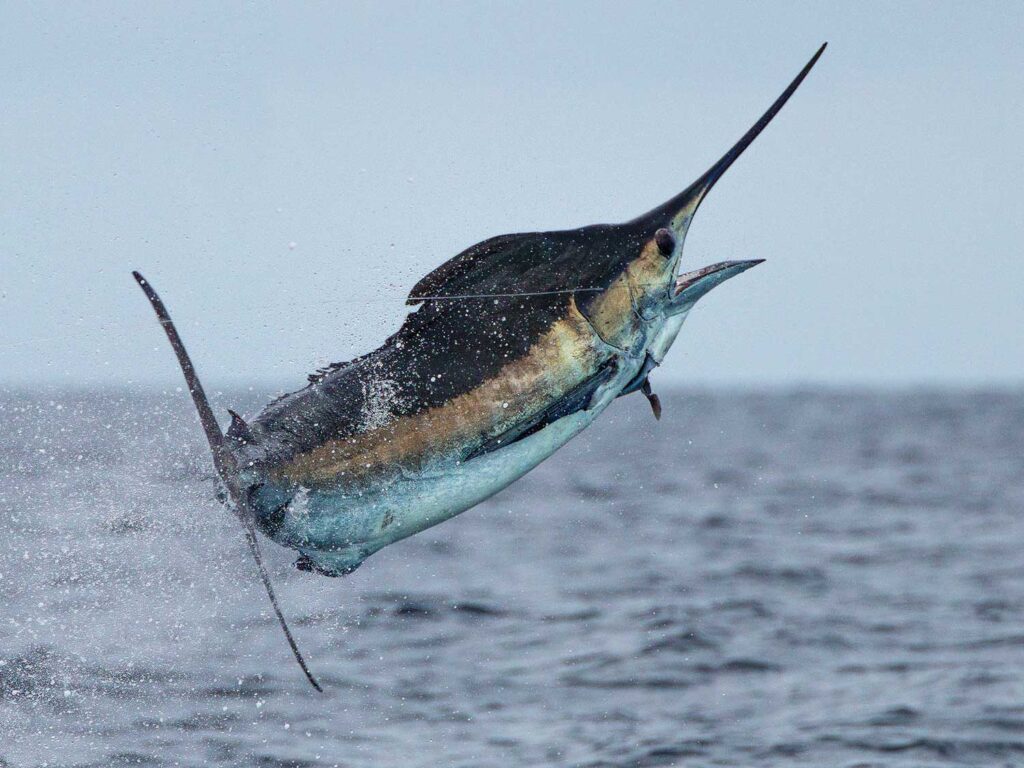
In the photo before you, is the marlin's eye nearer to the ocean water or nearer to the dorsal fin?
the ocean water

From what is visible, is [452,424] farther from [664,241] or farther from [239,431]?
[664,241]

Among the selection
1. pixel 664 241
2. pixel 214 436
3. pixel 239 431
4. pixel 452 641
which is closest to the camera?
pixel 214 436

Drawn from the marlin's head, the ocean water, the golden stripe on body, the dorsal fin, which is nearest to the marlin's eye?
the marlin's head

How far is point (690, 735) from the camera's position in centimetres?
795

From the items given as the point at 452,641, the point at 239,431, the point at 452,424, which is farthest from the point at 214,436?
the point at 452,641

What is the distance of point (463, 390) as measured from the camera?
4.44 metres

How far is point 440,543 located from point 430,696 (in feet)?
31.7

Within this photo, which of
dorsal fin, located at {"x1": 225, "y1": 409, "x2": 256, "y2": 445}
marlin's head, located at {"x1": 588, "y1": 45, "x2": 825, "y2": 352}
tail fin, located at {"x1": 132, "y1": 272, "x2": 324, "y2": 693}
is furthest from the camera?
marlin's head, located at {"x1": 588, "y1": 45, "x2": 825, "y2": 352}

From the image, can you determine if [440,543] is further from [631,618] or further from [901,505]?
[901,505]

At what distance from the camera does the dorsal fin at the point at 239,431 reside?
14.4 ft

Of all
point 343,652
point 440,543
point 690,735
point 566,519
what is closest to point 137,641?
point 343,652

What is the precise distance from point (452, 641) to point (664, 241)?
6736mm

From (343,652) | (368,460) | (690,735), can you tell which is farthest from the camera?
(343,652)

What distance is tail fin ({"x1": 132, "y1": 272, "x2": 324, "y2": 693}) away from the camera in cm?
414
